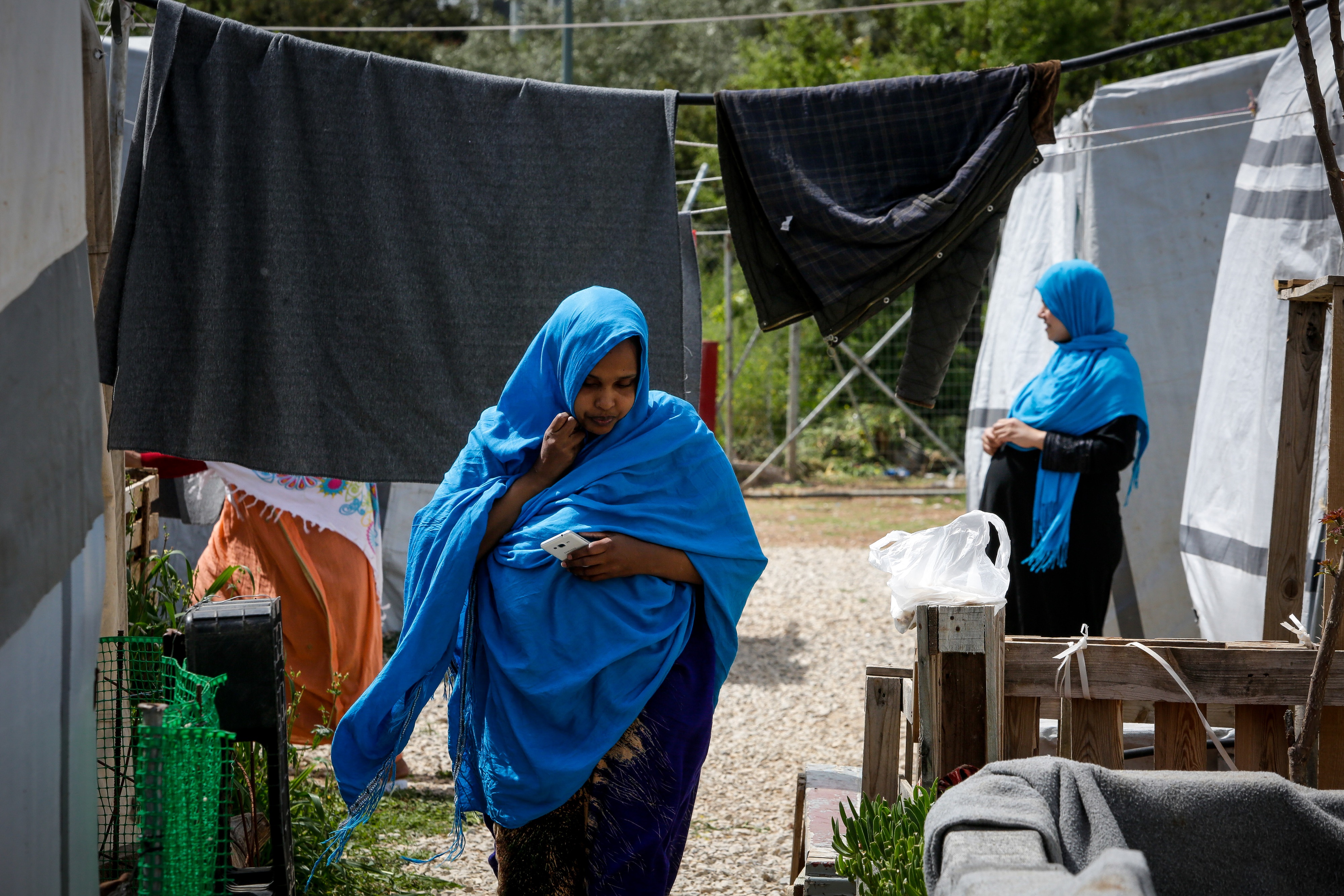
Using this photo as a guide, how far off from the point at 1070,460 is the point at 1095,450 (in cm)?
11

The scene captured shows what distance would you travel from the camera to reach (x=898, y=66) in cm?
1633

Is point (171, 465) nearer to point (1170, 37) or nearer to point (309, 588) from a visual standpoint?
point (309, 588)

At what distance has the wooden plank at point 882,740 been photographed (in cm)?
303

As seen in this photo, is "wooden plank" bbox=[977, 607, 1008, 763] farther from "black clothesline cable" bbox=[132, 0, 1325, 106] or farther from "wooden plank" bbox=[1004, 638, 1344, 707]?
"black clothesline cable" bbox=[132, 0, 1325, 106]

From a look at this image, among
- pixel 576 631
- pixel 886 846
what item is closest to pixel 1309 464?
pixel 886 846

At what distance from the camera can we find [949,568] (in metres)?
2.70

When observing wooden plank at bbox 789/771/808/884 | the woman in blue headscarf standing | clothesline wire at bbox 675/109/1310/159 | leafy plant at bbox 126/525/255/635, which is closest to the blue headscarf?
the woman in blue headscarf standing

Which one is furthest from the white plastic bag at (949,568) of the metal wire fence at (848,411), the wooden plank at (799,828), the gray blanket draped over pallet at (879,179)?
the metal wire fence at (848,411)

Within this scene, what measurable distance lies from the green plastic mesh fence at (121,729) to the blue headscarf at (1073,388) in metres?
3.44

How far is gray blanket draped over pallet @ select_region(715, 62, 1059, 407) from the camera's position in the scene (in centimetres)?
337

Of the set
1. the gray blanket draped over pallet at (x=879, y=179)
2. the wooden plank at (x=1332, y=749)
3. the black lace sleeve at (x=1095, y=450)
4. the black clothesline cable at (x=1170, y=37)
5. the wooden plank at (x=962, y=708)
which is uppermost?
the black clothesline cable at (x=1170, y=37)

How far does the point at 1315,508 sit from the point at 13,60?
4.37 meters

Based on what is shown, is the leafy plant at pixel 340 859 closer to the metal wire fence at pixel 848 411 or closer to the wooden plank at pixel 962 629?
the wooden plank at pixel 962 629

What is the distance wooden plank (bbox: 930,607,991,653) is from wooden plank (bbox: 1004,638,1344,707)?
0.67ft
